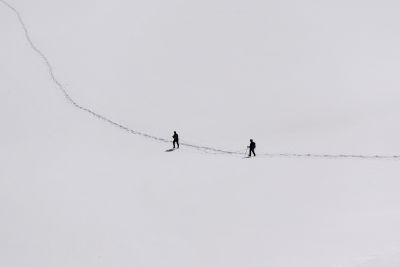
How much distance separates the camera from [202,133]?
3175 cm

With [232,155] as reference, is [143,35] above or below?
above

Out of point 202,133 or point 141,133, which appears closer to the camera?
point 202,133

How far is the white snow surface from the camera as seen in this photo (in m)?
17.7

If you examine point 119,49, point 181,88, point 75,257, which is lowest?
point 75,257

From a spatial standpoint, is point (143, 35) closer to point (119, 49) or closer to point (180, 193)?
point (119, 49)

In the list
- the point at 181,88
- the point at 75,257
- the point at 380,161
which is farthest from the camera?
the point at 181,88

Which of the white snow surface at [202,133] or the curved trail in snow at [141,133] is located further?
the curved trail in snow at [141,133]

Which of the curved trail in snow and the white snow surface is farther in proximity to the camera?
the curved trail in snow

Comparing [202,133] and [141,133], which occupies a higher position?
[202,133]

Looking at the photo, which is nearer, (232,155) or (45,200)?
(45,200)

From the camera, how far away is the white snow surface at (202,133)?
1772cm

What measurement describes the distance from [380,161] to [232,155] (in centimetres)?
714

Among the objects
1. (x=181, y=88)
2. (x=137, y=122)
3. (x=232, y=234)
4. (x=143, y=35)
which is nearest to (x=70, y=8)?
(x=143, y=35)

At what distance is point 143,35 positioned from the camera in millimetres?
47469
